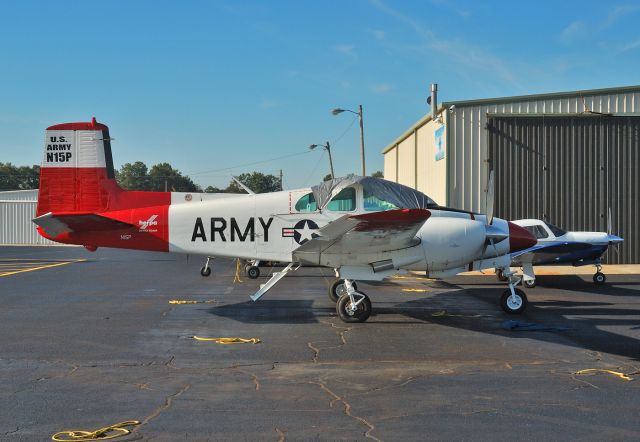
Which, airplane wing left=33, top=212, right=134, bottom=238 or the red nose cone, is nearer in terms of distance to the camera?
airplane wing left=33, top=212, right=134, bottom=238

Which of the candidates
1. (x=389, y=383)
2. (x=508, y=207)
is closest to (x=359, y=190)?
(x=389, y=383)

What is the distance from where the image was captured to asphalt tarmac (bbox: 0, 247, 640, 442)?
17.6 ft

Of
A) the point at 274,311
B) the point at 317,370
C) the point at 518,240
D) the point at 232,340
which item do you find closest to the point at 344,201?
the point at 274,311

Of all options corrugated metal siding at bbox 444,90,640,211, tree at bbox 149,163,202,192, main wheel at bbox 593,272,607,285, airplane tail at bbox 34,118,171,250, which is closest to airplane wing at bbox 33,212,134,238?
airplane tail at bbox 34,118,171,250

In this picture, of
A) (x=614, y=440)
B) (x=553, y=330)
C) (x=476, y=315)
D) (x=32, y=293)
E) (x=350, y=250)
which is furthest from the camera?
(x=32, y=293)

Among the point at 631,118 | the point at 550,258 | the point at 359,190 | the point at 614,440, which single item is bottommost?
the point at 614,440

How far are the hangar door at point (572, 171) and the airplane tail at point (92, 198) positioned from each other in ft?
52.0

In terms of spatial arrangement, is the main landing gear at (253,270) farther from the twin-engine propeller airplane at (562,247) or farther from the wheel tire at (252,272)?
the twin-engine propeller airplane at (562,247)

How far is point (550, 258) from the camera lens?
16406 millimetres

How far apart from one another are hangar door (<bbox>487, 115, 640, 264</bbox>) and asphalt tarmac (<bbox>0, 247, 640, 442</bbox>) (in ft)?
32.8

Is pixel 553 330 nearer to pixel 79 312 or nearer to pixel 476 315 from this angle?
pixel 476 315

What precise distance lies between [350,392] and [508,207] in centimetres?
1909

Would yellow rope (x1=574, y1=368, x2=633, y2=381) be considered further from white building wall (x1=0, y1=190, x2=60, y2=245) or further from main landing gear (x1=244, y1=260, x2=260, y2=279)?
white building wall (x1=0, y1=190, x2=60, y2=245)

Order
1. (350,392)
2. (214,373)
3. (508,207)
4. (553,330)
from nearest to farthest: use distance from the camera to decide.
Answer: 1. (350,392)
2. (214,373)
3. (553,330)
4. (508,207)
